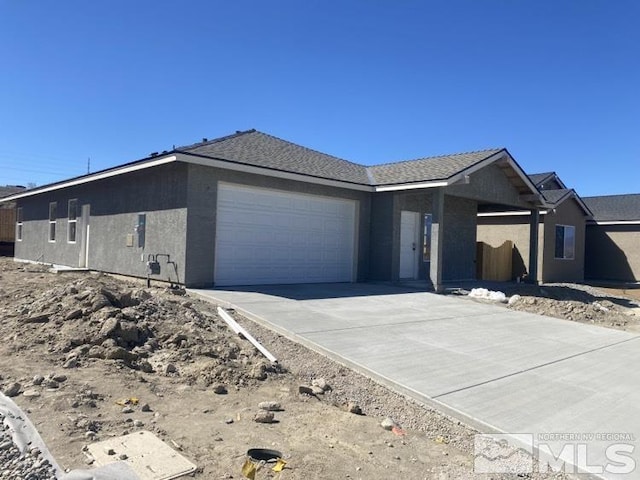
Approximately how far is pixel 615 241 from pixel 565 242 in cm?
516

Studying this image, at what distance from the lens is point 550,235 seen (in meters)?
23.8

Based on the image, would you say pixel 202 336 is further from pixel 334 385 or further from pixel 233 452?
pixel 233 452

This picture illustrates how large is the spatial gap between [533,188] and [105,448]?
17808 mm

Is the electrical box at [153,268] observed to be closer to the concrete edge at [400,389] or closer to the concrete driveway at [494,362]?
the concrete driveway at [494,362]

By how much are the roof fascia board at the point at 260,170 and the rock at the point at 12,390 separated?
7451 mm

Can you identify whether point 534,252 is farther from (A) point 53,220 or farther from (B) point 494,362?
(A) point 53,220

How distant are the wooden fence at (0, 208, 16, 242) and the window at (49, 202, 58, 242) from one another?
9.54m

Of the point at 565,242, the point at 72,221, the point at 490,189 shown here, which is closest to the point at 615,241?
the point at 565,242

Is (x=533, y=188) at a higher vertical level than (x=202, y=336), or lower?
higher

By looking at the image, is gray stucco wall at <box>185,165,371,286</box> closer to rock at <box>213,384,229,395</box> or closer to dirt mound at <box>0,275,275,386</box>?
dirt mound at <box>0,275,275,386</box>

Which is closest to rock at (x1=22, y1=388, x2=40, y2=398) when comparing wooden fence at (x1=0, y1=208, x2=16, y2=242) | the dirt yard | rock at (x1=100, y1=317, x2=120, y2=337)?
the dirt yard

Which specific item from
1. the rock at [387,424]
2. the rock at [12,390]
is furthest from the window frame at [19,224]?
the rock at [387,424]

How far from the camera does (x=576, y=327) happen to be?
11.0 m

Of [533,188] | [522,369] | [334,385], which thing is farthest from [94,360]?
[533,188]
